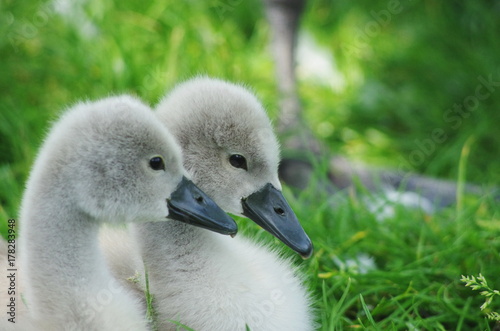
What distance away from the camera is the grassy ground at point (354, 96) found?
8.07 feet

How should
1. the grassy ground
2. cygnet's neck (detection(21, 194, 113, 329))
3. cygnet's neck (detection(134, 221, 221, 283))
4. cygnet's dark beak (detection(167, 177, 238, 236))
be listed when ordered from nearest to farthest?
cygnet's neck (detection(21, 194, 113, 329)) → cygnet's dark beak (detection(167, 177, 238, 236)) → cygnet's neck (detection(134, 221, 221, 283)) → the grassy ground

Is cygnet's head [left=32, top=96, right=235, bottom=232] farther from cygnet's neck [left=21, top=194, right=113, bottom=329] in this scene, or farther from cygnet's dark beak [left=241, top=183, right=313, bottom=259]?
cygnet's dark beak [left=241, top=183, right=313, bottom=259]

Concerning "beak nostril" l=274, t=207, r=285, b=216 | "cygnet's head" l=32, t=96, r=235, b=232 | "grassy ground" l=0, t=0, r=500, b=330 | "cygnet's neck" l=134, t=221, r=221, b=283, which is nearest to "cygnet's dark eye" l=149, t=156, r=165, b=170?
"cygnet's head" l=32, t=96, r=235, b=232

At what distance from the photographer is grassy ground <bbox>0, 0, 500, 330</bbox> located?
2.46 meters

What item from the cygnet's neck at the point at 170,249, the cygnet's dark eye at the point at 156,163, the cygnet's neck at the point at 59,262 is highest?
the cygnet's dark eye at the point at 156,163

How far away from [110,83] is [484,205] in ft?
5.46

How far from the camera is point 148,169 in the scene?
182 cm

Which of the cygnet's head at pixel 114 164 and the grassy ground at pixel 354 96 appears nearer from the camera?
the cygnet's head at pixel 114 164

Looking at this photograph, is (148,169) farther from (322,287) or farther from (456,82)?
(456,82)

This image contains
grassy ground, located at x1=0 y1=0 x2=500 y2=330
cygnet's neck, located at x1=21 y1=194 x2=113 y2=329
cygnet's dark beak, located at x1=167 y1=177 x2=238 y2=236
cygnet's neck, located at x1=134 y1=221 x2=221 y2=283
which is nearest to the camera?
cygnet's neck, located at x1=21 y1=194 x2=113 y2=329

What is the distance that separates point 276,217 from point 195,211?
0.26 metres

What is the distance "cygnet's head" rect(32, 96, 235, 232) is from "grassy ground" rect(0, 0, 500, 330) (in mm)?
620

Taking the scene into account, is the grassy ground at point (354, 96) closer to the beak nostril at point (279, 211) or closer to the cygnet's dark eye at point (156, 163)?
the beak nostril at point (279, 211)

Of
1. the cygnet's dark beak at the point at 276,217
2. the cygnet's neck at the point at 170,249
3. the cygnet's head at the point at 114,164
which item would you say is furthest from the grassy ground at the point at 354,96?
the cygnet's head at the point at 114,164
